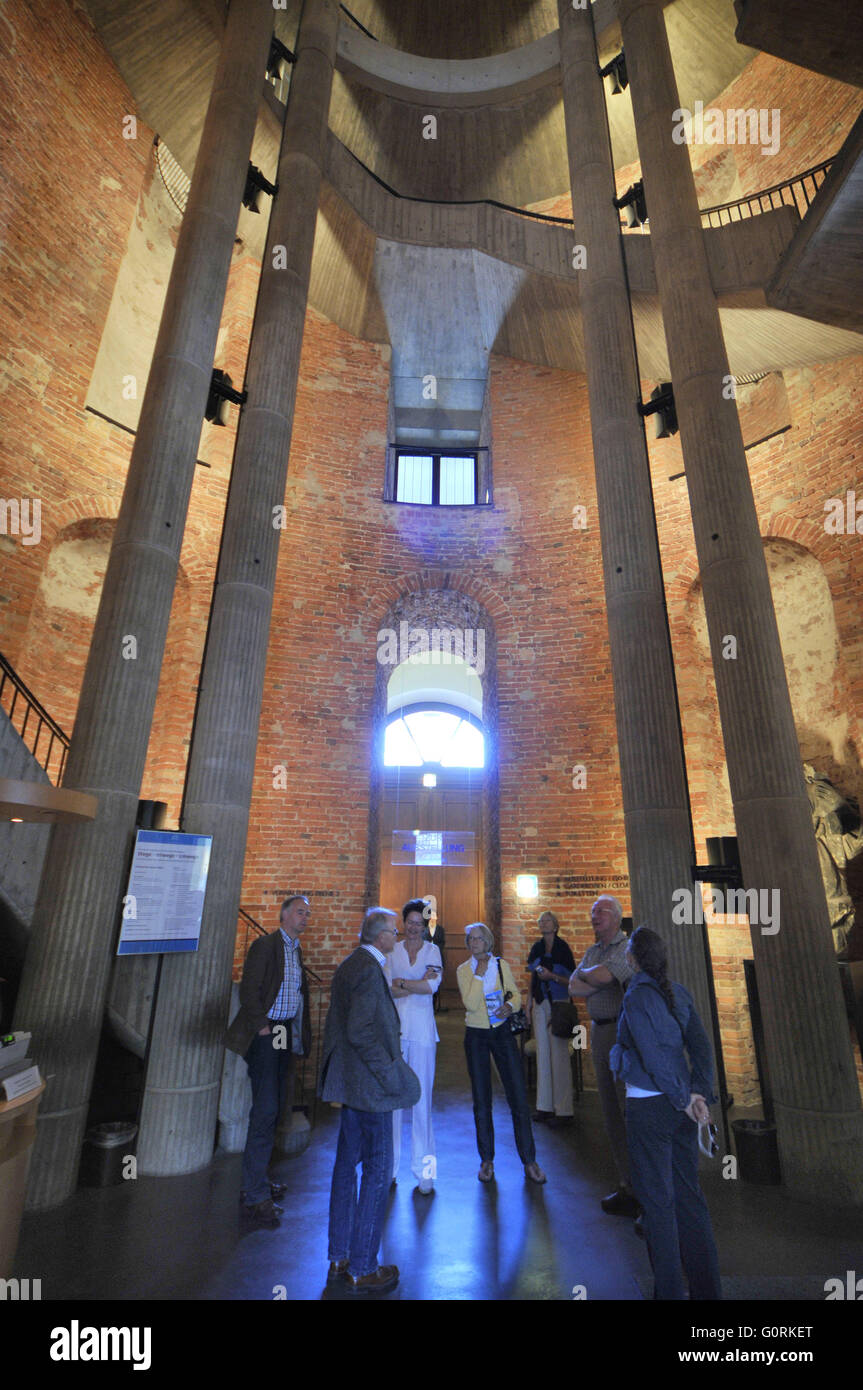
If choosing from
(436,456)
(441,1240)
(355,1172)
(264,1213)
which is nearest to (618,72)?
(436,456)

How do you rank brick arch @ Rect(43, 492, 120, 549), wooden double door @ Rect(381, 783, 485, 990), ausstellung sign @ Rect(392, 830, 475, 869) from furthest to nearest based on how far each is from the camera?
wooden double door @ Rect(381, 783, 485, 990)
ausstellung sign @ Rect(392, 830, 475, 869)
brick arch @ Rect(43, 492, 120, 549)

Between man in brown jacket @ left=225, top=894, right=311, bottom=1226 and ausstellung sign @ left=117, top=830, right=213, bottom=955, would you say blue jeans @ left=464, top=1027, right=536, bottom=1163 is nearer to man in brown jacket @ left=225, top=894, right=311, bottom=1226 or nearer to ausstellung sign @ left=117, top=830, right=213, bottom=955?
man in brown jacket @ left=225, top=894, right=311, bottom=1226

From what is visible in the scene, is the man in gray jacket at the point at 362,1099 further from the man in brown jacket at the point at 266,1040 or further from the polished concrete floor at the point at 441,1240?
the man in brown jacket at the point at 266,1040

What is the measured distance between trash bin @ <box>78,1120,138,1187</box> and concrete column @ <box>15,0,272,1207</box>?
0.15 metres

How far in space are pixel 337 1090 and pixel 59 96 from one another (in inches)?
433

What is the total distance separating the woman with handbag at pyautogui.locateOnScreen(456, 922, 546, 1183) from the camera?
13.5ft

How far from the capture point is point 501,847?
321 inches

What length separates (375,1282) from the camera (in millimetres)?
2832

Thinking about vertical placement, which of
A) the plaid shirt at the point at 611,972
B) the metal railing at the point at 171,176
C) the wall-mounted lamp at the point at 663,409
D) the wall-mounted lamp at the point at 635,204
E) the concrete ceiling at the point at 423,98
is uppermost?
the concrete ceiling at the point at 423,98

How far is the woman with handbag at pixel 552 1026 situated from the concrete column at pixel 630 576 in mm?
812

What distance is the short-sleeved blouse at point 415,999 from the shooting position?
4.10 m

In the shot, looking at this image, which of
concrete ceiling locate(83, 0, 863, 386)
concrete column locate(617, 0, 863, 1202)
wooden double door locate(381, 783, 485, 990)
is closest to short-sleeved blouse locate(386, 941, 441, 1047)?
concrete column locate(617, 0, 863, 1202)

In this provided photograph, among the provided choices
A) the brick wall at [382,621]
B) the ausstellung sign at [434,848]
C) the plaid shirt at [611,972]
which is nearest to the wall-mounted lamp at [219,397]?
the brick wall at [382,621]

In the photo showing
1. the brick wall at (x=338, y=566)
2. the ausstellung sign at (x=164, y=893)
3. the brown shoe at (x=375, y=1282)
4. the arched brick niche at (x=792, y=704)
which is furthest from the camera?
the brick wall at (x=338, y=566)
